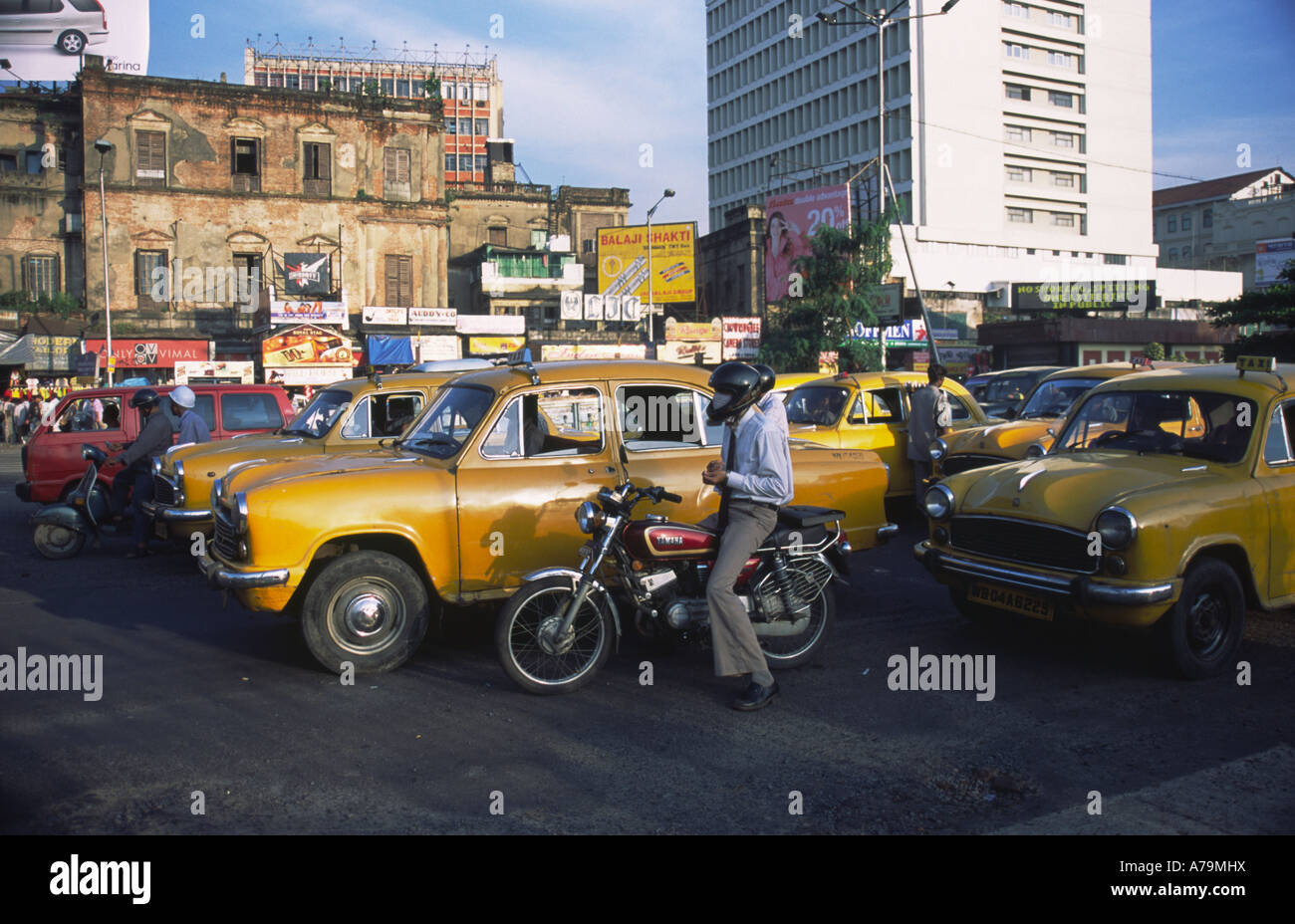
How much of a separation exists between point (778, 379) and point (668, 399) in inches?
298

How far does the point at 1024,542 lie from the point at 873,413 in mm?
6011

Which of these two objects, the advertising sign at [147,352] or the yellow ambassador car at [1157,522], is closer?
the yellow ambassador car at [1157,522]

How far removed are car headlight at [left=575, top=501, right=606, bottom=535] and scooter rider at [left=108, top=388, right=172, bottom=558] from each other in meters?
7.52

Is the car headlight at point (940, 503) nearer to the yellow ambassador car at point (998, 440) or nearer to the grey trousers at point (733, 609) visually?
the grey trousers at point (733, 609)

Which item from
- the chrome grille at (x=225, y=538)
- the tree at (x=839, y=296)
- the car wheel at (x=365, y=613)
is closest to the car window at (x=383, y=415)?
the chrome grille at (x=225, y=538)

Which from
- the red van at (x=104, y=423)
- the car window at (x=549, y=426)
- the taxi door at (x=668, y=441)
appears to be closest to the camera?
the car window at (x=549, y=426)

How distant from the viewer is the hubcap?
634cm

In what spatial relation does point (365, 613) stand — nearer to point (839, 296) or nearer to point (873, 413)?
point (873, 413)

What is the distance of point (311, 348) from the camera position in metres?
36.9

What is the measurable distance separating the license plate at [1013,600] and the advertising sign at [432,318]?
3765 cm

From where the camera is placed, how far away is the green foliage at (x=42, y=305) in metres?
39.8

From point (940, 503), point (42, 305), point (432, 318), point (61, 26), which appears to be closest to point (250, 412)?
point (940, 503)

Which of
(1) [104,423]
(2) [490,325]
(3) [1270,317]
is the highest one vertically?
(2) [490,325]
